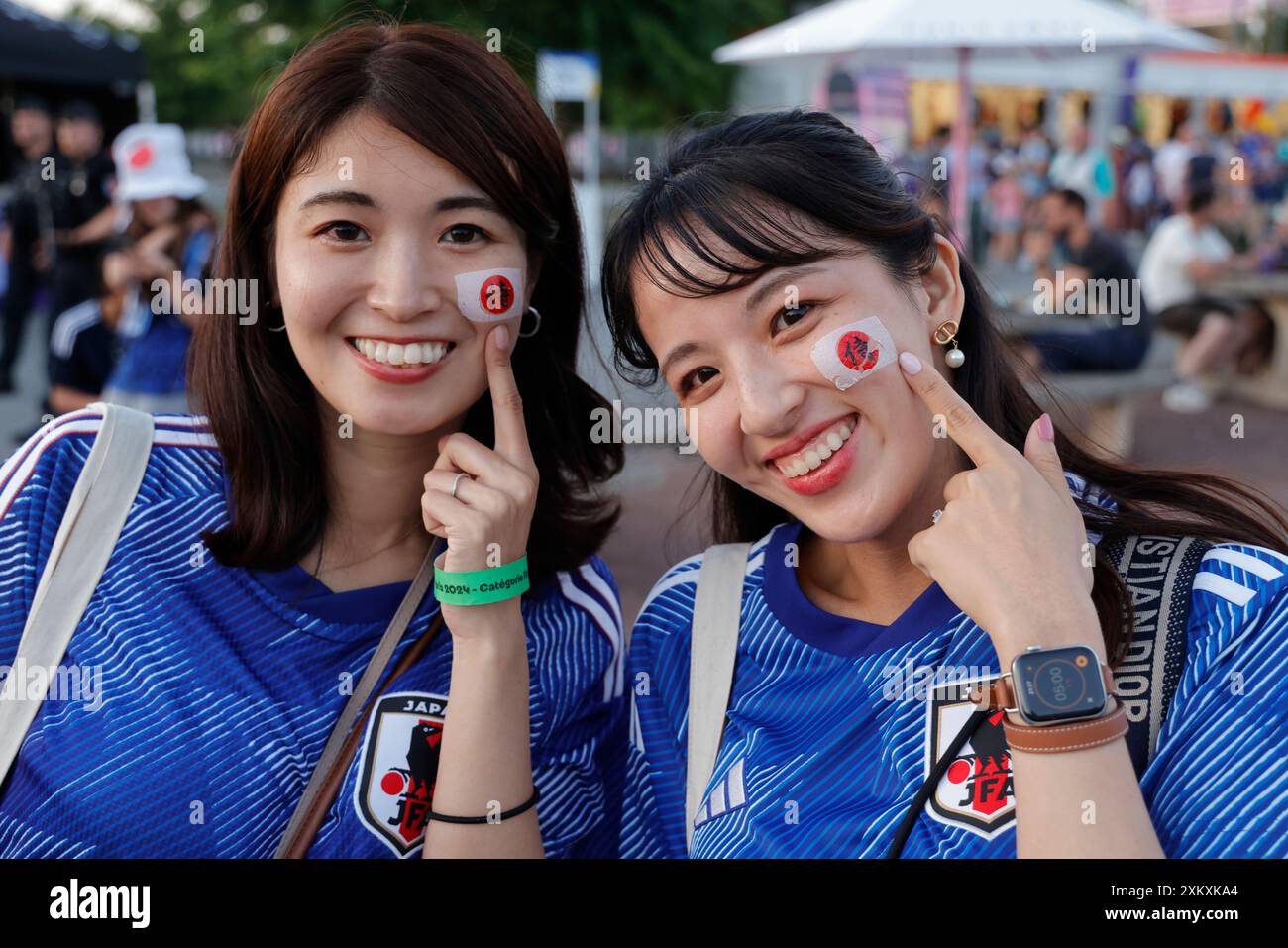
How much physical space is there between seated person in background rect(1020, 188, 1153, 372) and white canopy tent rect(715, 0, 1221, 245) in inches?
41.5

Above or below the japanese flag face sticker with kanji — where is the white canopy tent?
above

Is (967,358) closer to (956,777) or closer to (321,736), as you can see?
(956,777)

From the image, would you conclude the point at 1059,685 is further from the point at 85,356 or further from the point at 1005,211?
the point at 1005,211

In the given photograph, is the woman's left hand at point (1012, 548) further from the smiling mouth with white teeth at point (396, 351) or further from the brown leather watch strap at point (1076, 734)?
the smiling mouth with white teeth at point (396, 351)

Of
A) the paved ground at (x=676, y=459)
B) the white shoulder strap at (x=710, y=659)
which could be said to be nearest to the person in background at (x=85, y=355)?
the paved ground at (x=676, y=459)

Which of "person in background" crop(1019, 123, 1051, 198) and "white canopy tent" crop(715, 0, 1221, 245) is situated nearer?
"white canopy tent" crop(715, 0, 1221, 245)

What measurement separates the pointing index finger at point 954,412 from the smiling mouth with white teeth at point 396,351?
80 cm

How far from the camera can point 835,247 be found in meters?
1.99

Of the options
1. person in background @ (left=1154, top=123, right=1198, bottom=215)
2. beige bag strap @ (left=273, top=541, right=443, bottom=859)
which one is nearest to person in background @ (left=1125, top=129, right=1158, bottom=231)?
person in background @ (left=1154, top=123, right=1198, bottom=215)

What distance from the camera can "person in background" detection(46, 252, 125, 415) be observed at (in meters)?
6.25

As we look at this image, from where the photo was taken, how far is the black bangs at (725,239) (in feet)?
6.42

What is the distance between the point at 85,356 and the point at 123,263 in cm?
50

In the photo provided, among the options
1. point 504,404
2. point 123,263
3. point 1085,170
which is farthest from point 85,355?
point 1085,170

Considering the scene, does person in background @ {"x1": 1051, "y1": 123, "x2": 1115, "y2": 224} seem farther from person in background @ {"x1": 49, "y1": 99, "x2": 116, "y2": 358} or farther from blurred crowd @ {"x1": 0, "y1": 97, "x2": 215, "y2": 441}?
blurred crowd @ {"x1": 0, "y1": 97, "x2": 215, "y2": 441}
